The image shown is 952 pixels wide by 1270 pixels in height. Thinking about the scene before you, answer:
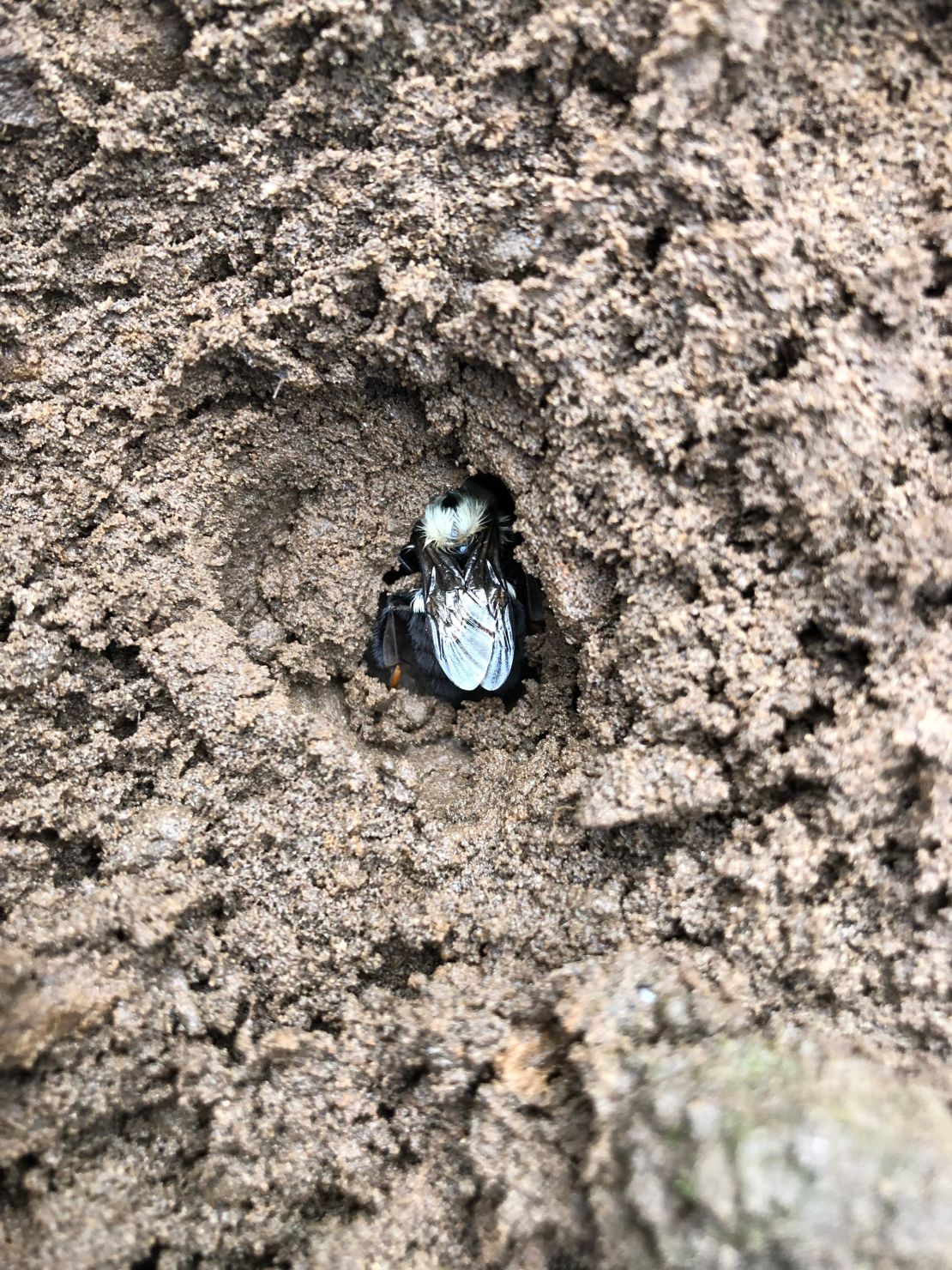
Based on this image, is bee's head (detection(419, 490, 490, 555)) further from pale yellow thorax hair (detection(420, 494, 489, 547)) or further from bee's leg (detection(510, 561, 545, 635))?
bee's leg (detection(510, 561, 545, 635))

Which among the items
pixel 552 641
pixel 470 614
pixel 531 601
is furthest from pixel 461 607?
pixel 552 641

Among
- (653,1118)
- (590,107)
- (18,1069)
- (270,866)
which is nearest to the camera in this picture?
(653,1118)

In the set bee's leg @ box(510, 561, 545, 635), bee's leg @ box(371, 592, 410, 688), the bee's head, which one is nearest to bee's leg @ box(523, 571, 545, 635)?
bee's leg @ box(510, 561, 545, 635)

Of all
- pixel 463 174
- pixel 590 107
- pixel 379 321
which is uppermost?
pixel 590 107

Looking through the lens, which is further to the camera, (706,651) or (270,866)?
(270,866)

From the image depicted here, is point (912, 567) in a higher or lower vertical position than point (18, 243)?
higher

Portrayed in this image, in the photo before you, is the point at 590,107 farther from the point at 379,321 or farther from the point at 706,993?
the point at 706,993

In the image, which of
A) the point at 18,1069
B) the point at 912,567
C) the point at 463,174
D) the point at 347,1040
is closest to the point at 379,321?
the point at 463,174

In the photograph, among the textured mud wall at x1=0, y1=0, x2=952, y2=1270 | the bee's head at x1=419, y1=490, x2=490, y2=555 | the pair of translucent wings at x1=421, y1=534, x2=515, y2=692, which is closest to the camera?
the textured mud wall at x1=0, y1=0, x2=952, y2=1270

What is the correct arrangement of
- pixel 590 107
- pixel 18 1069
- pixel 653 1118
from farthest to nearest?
pixel 590 107 < pixel 18 1069 < pixel 653 1118
